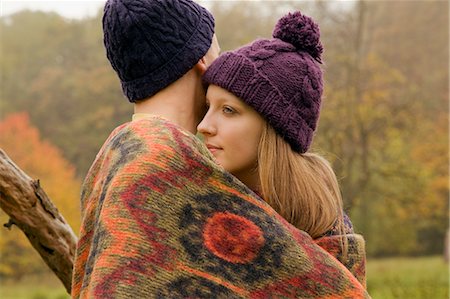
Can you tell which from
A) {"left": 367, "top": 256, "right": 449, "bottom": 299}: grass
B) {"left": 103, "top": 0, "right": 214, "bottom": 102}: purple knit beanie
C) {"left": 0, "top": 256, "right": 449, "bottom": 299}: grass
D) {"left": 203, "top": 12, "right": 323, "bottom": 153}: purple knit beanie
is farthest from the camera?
{"left": 367, "top": 256, "right": 449, "bottom": 299}: grass

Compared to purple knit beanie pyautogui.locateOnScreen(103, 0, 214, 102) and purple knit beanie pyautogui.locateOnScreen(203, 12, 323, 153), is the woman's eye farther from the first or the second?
purple knit beanie pyautogui.locateOnScreen(103, 0, 214, 102)

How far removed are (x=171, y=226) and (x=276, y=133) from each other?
1.72ft

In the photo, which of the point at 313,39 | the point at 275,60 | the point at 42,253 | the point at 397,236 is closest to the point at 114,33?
the point at 275,60

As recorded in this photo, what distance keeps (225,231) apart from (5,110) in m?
19.6

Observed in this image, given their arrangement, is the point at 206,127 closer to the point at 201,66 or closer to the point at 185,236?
the point at 201,66

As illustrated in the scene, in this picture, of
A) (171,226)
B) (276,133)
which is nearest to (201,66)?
(276,133)

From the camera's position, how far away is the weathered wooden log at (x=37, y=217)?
2.55m

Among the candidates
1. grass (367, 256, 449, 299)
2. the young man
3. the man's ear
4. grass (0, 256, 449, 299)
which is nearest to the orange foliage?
grass (0, 256, 449, 299)

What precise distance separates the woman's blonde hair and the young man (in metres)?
0.17

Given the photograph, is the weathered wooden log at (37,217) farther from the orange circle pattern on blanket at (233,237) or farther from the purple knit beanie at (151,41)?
the orange circle pattern on blanket at (233,237)

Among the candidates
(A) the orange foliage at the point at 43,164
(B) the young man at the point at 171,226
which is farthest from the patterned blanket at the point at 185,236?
(A) the orange foliage at the point at 43,164

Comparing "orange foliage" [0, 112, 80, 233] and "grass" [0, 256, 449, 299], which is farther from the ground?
"orange foliage" [0, 112, 80, 233]

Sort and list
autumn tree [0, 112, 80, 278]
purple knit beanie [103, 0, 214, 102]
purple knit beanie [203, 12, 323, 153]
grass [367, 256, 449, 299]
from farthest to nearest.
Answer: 1. autumn tree [0, 112, 80, 278]
2. grass [367, 256, 449, 299]
3. purple knit beanie [203, 12, 323, 153]
4. purple knit beanie [103, 0, 214, 102]

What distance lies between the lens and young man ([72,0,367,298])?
1.69m
